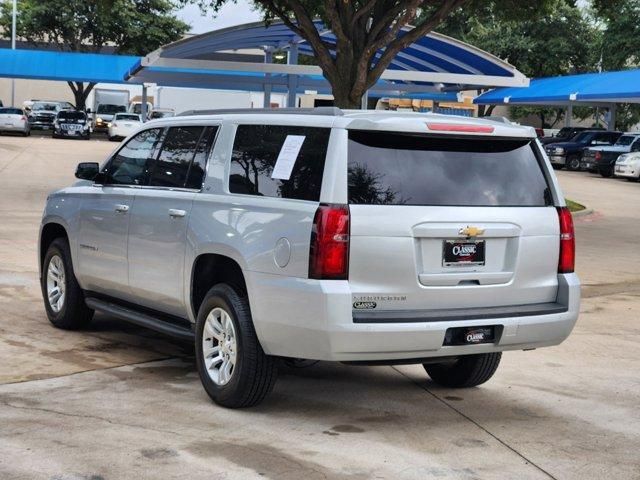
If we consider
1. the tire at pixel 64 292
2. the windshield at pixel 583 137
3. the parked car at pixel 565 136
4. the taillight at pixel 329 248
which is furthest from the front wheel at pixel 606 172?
the taillight at pixel 329 248

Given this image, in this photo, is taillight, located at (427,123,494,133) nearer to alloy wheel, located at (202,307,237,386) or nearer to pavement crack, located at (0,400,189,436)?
alloy wheel, located at (202,307,237,386)

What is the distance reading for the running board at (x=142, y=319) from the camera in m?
6.99

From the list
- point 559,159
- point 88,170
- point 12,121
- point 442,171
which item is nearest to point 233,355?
point 442,171

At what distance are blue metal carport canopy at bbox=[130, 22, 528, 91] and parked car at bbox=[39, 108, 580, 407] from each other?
61.1 feet

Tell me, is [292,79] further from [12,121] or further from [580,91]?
[12,121]

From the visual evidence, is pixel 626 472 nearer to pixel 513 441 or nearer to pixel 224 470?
pixel 513 441

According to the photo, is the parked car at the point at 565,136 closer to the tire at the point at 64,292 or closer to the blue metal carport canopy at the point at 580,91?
the blue metal carport canopy at the point at 580,91

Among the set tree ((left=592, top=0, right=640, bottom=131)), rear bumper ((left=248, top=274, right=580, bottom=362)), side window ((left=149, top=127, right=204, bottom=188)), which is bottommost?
rear bumper ((left=248, top=274, right=580, bottom=362))

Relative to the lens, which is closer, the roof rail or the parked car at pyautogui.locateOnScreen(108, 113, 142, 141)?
the roof rail

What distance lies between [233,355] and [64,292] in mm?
2687

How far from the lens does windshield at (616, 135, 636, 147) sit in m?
40.5

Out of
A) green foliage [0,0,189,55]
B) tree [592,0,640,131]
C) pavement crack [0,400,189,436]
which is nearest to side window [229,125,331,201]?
pavement crack [0,400,189,436]

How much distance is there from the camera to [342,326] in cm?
567

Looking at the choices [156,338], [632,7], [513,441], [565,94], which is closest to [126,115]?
[565,94]
